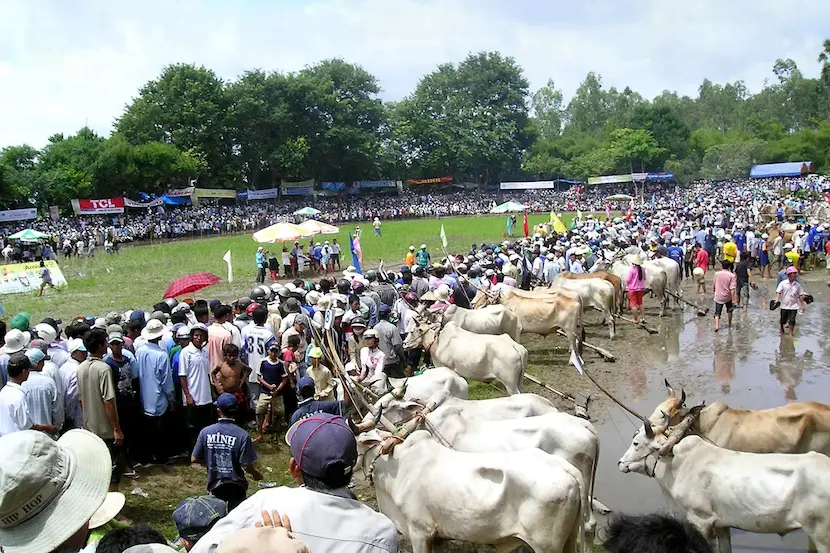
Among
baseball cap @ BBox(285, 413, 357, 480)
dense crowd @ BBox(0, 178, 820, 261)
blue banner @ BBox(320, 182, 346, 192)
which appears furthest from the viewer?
blue banner @ BBox(320, 182, 346, 192)

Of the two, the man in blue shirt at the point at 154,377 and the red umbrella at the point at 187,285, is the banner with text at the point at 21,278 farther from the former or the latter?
the man in blue shirt at the point at 154,377

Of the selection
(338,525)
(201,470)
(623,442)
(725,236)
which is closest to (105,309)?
(201,470)

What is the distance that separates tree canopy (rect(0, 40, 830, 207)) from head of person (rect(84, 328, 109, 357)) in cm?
3693

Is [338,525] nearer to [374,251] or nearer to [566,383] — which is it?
[566,383]

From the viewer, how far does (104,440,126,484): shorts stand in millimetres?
7625

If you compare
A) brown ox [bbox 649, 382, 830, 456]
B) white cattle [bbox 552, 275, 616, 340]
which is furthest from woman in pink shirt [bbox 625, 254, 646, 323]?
brown ox [bbox 649, 382, 830, 456]

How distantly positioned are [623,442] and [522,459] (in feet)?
13.9

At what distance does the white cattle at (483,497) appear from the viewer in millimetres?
5238

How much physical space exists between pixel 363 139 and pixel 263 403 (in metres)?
A: 55.4

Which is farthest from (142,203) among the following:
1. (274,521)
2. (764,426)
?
(274,521)

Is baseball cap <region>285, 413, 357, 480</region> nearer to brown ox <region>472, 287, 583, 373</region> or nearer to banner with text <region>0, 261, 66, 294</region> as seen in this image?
brown ox <region>472, 287, 583, 373</region>

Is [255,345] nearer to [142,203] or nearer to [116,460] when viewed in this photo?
[116,460]

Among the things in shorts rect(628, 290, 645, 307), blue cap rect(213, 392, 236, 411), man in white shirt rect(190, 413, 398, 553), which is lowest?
shorts rect(628, 290, 645, 307)

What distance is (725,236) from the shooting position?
23.8m
